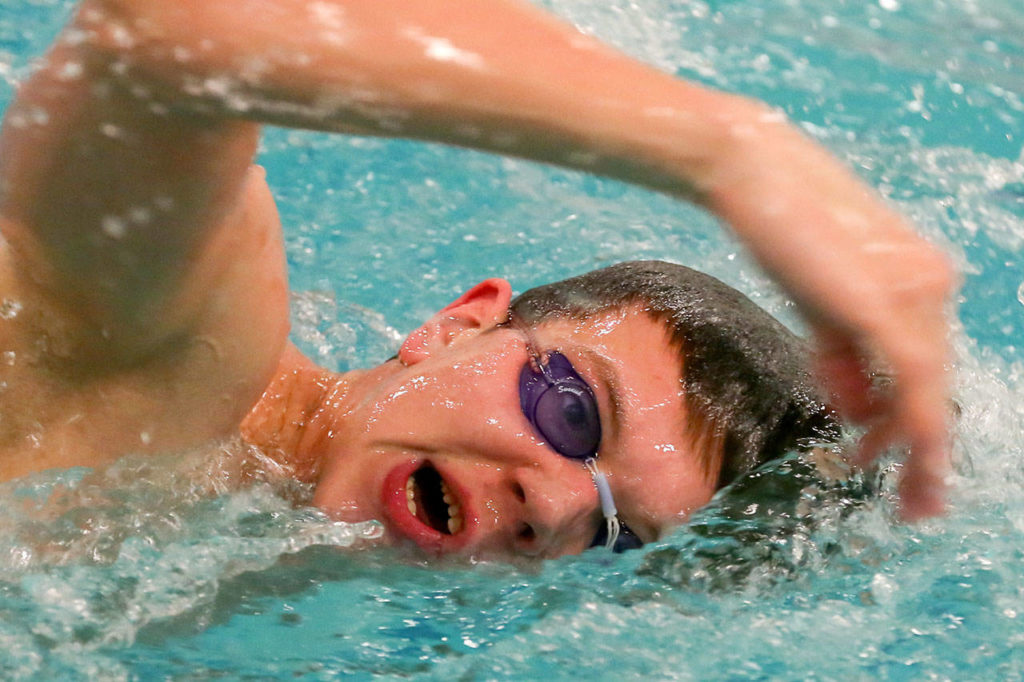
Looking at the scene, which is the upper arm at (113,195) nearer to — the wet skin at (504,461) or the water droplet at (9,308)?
the water droplet at (9,308)

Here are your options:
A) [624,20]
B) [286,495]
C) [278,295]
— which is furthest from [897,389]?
[624,20]

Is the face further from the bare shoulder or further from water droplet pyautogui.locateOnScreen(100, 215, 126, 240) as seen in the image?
water droplet pyautogui.locateOnScreen(100, 215, 126, 240)

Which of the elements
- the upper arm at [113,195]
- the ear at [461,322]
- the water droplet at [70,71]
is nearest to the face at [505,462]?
the ear at [461,322]

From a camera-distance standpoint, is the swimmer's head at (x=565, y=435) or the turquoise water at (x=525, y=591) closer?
the turquoise water at (x=525, y=591)

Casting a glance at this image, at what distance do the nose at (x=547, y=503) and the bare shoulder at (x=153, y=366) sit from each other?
387 millimetres

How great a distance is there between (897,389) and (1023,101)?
325 cm

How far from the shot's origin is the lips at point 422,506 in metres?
1.51

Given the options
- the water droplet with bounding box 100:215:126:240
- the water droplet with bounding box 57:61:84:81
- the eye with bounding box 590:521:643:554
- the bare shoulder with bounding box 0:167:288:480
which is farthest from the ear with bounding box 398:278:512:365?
the water droplet with bounding box 57:61:84:81

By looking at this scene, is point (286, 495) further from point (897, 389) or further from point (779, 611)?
point (897, 389)

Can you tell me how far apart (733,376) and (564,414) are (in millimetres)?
250

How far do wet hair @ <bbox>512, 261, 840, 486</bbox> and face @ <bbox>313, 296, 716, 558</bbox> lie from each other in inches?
1.2

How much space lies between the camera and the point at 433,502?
162cm

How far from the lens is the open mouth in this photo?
156 centimetres

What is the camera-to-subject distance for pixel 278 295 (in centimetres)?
139
